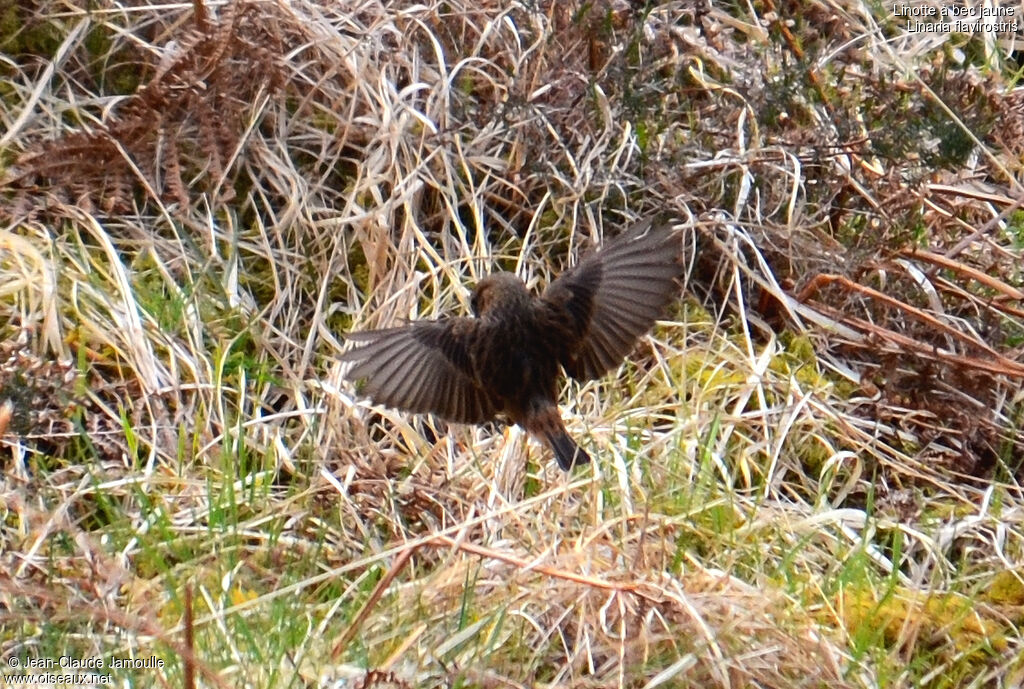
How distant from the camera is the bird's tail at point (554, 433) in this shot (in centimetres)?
329

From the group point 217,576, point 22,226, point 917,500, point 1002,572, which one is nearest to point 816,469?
point 917,500

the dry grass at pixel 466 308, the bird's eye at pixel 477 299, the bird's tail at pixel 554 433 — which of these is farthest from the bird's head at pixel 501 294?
the dry grass at pixel 466 308

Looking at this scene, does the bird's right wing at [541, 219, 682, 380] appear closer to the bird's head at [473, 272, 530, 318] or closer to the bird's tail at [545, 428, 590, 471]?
the bird's head at [473, 272, 530, 318]

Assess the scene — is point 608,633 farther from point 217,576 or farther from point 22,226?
point 22,226

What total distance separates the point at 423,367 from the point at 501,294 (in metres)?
0.25

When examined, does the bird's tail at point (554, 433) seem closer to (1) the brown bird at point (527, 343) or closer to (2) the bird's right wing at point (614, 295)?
(1) the brown bird at point (527, 343)

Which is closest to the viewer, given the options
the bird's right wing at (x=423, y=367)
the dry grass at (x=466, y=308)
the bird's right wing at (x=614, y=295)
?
the dry grass at (x=466, y=308)

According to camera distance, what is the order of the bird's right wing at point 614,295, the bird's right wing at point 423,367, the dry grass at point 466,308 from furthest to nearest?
1. the bird's right wing at point 614,295
2. the bird's right wing at point 423,367
3. the dry grass at point 466,308

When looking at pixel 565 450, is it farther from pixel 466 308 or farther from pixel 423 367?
pixel 466 308

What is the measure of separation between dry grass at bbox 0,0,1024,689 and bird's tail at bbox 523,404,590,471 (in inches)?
3.4

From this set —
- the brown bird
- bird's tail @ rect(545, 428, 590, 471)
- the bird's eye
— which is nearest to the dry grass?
bird's tail @ rect(545, 428, 590, 471)

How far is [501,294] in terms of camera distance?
3305 millimetres

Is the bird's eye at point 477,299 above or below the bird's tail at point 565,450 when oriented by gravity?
above

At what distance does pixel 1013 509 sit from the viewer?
3.54 meters
